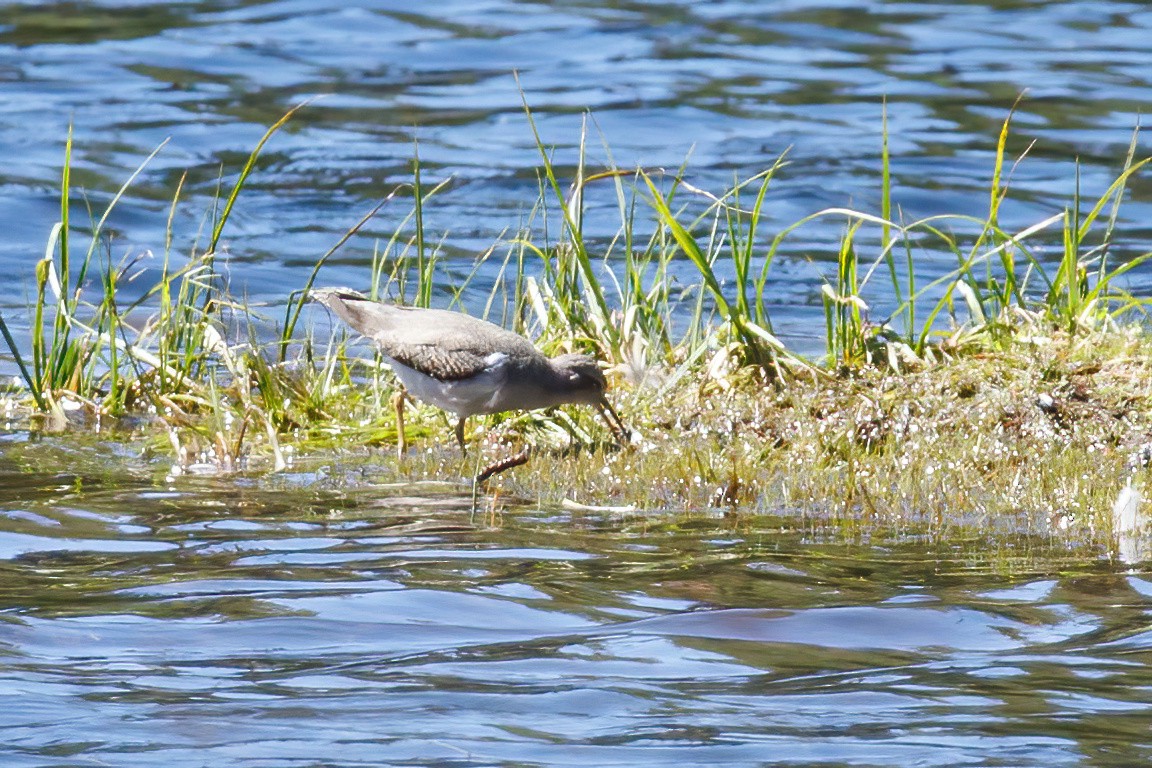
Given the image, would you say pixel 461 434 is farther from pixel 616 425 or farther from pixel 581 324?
pixel 581 324

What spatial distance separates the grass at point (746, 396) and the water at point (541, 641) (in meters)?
0.44

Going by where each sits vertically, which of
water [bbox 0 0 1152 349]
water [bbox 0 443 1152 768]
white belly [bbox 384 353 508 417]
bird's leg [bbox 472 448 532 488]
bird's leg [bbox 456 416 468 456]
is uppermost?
water [bbox 0 0 1152 349]

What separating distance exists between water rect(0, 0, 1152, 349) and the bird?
3.82 meters

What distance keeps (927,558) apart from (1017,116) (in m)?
12.6

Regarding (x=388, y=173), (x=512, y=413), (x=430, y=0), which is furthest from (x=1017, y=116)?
(x=512, y=413)

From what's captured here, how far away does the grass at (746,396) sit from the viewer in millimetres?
7262

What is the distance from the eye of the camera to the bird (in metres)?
7.77

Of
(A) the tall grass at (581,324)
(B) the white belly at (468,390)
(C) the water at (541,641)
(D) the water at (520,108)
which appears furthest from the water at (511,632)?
(D) the water at (520,108)

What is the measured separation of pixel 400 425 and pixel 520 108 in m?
11.0

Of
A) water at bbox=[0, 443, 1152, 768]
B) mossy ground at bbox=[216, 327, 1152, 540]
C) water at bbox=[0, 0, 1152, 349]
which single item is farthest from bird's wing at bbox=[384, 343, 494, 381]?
water at bbox=[0, 0, 1152, 349]

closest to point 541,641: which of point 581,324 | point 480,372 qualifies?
point 480,372

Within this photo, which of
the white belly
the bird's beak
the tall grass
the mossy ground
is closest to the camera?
the mossy ground

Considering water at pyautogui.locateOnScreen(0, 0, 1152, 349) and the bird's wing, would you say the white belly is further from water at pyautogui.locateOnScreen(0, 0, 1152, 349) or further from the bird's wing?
water at pyautogui.locateOnScreen(0, 0, 1152, 349)

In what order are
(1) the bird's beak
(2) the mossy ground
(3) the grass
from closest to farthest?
(2) the mossy ground
(3) the grass
(1) the bird's beak
